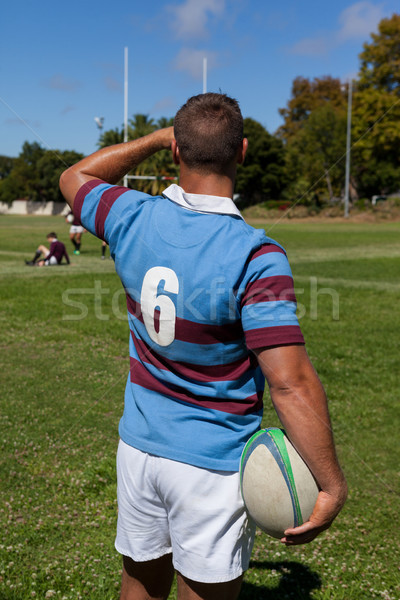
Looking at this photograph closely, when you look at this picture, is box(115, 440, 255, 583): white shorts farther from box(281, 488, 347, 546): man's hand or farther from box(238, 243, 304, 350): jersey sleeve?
box(238, 243, 304, 350): jersey sleeve

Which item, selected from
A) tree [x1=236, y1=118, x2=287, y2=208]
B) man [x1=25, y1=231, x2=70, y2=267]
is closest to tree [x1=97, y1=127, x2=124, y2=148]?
tree [x1=236, y1=118, x2=287, y2=208]

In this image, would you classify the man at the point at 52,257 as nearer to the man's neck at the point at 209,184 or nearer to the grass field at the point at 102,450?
the grass field at the point at 102,450

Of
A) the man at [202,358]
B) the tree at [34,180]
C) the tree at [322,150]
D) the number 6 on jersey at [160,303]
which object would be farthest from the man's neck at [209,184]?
the tree at [34,180]

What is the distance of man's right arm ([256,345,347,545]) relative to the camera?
1782mm

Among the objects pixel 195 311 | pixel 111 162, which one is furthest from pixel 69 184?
pixel 195 311

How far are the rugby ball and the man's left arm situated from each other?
122cm

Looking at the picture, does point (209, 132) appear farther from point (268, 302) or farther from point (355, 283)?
point (355, 283)

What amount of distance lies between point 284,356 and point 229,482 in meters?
0.57

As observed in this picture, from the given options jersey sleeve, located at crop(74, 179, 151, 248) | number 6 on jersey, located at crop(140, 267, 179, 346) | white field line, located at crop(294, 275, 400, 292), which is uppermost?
jersey sleeve, located at crop(74, 179, 151, 248)

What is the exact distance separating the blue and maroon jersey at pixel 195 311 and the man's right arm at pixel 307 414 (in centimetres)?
6

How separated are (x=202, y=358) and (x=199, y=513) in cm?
56

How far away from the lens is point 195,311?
192 cm

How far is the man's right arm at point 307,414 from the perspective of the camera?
178 cm

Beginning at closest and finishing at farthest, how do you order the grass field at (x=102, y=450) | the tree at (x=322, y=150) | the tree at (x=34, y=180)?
1. the grass field at (x=102, y=450)
2. the tree at (x=322, y=150)
3. the tree at (x=34, y=180)
